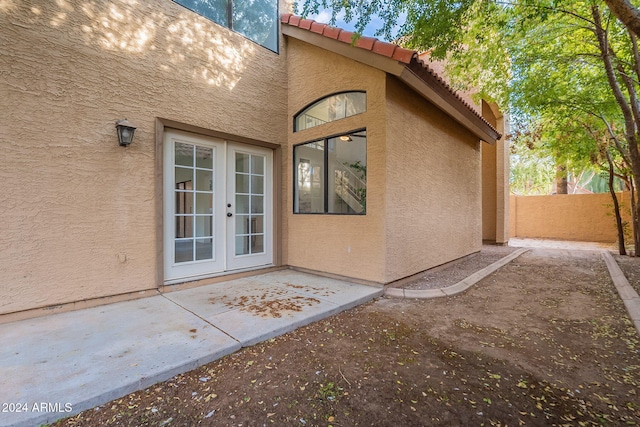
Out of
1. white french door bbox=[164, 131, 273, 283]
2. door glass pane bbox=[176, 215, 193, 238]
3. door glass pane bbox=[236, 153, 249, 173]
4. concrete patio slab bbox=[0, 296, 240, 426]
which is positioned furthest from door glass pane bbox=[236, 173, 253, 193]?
concrete patio slab bbox=[0, 296, 240, 426]

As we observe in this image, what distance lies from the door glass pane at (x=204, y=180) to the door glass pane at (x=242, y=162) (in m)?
0.54

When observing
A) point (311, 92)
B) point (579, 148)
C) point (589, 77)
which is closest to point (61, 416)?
point (311, 92)

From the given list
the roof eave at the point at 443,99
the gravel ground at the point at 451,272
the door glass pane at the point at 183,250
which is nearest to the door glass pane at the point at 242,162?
the door glass pane at the point at 183,250

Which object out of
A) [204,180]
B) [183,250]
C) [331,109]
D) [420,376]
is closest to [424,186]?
[331,109]

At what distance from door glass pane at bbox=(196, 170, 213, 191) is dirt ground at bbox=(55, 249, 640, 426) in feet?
9.09

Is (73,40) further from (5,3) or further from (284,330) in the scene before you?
(284,330)

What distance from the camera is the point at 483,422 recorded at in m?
1.66

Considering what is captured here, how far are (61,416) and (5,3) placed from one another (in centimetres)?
409

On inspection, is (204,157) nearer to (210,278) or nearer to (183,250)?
(183,250)

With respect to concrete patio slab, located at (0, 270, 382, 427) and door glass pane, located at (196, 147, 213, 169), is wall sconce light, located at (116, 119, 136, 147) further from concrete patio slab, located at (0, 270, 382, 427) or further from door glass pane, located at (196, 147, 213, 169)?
concrete patio slab, located at (0, 270, 382, 427)

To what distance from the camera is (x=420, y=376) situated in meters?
2.11

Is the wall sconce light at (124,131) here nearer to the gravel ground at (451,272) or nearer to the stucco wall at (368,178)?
the stucco wall at (368,178)

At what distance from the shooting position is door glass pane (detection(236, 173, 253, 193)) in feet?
15.8

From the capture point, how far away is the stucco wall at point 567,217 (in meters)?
10.6
